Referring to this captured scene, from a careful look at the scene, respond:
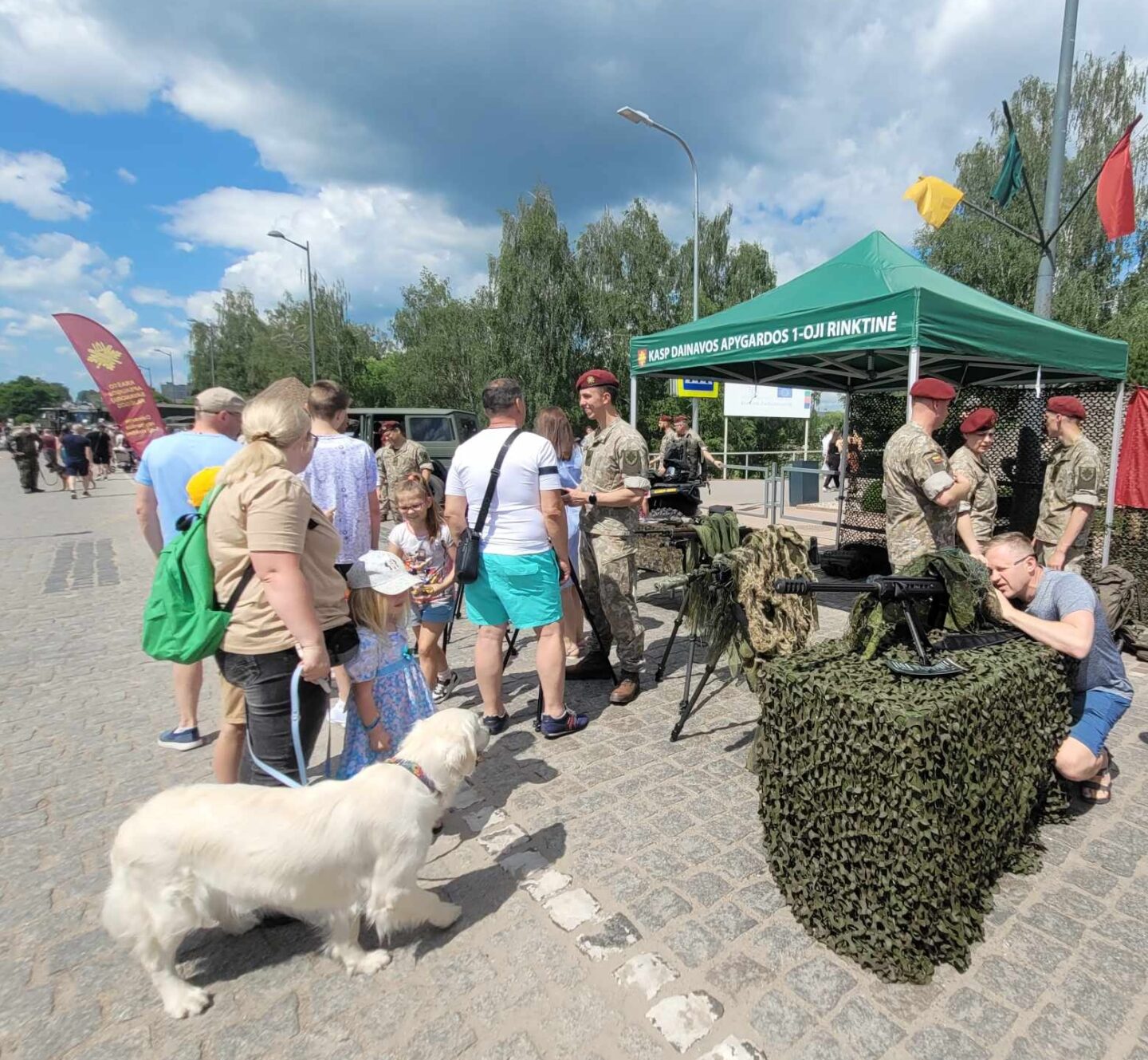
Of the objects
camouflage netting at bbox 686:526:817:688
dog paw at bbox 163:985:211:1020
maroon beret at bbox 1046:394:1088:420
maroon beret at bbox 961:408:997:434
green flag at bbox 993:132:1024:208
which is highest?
green flag at bbox 993:132:1024:208

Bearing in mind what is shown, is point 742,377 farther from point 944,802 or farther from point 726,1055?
point 726,1055

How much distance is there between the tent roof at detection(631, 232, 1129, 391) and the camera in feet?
14.8

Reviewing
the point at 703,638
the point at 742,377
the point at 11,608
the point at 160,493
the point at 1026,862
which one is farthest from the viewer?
the point at 742,377

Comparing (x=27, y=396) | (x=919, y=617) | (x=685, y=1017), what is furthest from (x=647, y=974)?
(x=27, y=396)

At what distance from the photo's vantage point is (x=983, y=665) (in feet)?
7.07

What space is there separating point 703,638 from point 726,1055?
1994mm

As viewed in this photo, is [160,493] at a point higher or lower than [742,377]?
lower

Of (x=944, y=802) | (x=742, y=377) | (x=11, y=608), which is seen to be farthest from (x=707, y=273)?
(x=944, y=802)

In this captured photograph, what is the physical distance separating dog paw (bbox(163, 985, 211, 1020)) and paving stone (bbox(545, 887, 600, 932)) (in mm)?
1073

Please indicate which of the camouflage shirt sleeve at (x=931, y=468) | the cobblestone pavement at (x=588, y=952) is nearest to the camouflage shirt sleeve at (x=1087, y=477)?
the camouflage shirt sleeve at (x=931, y=468)

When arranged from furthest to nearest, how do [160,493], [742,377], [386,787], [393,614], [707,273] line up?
[707,273], [742,377], [160,493], [393,614], [386,787]

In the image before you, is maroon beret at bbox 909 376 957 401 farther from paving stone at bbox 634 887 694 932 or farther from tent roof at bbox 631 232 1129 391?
paving stone at bbox 634 887 694 932

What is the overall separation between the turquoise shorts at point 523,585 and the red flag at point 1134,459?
5.82 meters

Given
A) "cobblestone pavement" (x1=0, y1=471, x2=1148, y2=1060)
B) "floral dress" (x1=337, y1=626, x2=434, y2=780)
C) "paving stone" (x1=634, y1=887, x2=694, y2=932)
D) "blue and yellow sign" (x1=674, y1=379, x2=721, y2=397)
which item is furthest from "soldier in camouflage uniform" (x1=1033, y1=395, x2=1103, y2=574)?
"blue and yellow sign" (x1=674, y1=379, x2=721, y2=397)
